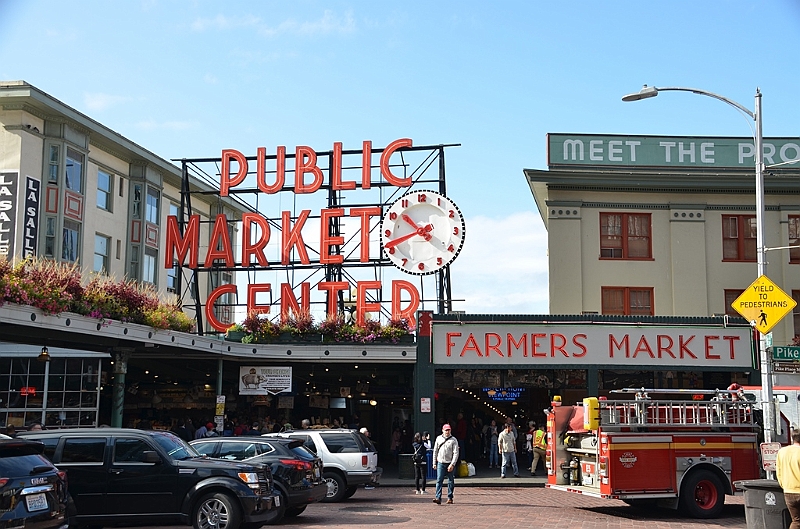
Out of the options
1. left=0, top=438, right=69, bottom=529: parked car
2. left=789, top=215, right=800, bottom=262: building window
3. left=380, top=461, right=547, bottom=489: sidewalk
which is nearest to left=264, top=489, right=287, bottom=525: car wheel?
left=0, top=438, right=69, bottom=529: parked car

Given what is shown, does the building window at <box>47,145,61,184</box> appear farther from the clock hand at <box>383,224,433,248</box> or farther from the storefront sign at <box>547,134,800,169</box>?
the storefront sign at <box>547,134,800,169</box>

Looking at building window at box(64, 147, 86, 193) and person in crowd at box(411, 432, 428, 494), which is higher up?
building window at box(64, 147, 86, 193)

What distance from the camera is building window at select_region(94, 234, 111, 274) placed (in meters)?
41.2

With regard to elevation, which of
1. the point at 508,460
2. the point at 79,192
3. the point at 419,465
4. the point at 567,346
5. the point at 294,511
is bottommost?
the point at 294,511

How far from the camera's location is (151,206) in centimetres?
4562

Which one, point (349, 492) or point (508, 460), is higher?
point (508, 460)

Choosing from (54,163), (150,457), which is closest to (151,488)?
(150,457)

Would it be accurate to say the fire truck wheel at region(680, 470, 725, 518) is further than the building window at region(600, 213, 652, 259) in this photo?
No

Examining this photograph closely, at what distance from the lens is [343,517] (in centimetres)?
1784

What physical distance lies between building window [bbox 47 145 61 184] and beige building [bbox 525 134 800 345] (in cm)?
1973

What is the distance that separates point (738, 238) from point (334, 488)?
19.3 meters

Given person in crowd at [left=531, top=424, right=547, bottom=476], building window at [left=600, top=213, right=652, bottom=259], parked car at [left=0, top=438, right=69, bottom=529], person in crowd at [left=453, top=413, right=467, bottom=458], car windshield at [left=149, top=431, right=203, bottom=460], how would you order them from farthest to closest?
person in crowd at [left=453, top=413, right=467, bottom=458], building window at [left=600, top=213, right=652, bottom=259], person in crowd at [left=531, top=424, right=547, bottom=476], car windshield at [left=149, top=431, right=203, bottom=460], parked car at [left=0, top=438, right=69, bottom=529]

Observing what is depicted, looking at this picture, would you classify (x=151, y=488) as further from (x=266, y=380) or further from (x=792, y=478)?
(x=266, y=380)

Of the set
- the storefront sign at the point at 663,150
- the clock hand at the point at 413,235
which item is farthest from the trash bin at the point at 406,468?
the storefront sign at the point at 663,150
